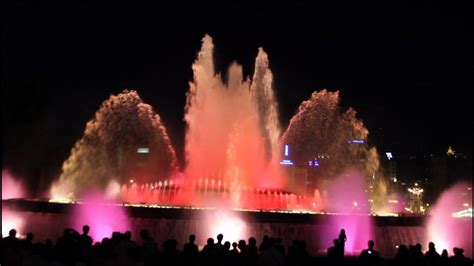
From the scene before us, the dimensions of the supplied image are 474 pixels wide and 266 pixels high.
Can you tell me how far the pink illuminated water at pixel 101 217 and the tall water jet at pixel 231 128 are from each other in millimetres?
11028

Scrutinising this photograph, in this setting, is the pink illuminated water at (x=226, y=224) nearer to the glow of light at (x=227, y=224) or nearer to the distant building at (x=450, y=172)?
the glow of light at (x=227, y=224)

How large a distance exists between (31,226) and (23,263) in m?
13.0

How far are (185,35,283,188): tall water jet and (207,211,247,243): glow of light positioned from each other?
33.2 feet

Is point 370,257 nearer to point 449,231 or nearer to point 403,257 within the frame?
point 403,257

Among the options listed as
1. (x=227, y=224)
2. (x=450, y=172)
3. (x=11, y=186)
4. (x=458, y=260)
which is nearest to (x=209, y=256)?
(x=458, y=260)

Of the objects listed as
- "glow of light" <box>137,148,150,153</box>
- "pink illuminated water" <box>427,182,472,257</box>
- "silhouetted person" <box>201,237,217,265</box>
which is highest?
"glow of light" <box>137,148,150,153</box>

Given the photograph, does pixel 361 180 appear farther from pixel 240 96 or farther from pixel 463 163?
pixel 463 163

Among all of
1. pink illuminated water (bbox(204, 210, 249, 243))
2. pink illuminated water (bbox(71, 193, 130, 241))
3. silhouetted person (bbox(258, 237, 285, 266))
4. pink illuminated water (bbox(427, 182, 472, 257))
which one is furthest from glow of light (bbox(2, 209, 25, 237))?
pink illuminated water (bbox(427, 182, 472, 257))

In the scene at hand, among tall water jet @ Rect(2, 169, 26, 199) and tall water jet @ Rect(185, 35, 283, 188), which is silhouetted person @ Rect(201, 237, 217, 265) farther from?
tall water jet @ Rect(2, 169, 26, 199)

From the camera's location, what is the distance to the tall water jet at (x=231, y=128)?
32.9 m

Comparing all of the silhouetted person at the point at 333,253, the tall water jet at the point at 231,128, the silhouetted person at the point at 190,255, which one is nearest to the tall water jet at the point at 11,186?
the tall water jet at the point at 231,128

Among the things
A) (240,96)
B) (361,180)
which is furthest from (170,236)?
(361,180)

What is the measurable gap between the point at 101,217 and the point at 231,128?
14.9 metres

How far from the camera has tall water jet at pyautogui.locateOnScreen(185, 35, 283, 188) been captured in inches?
1296
